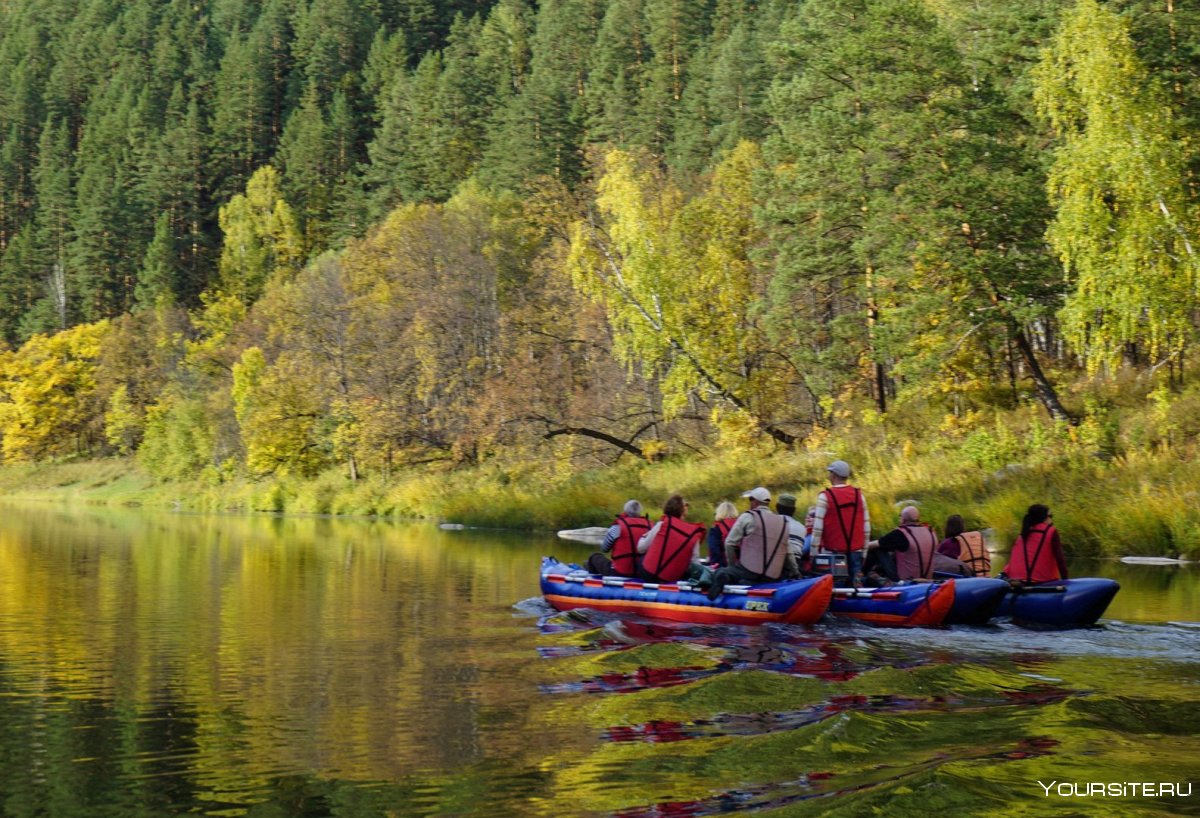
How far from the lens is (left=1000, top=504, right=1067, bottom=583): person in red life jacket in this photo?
1622 centimetres

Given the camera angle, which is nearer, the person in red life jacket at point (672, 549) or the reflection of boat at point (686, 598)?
the reflection of boat at point (686, 598)

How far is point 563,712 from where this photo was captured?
10.9m

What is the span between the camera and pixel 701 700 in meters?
11.2

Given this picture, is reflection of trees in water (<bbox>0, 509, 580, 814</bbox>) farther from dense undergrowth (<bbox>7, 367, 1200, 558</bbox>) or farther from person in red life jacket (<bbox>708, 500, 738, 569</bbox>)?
dense undergrowth (<bbox>7, 367, 1200, 558</bbox>)

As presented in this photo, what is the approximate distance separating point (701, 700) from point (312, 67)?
118905 mm

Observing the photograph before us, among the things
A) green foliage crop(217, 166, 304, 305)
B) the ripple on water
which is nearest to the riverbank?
the ripple on water

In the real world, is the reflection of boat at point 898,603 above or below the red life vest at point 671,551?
below

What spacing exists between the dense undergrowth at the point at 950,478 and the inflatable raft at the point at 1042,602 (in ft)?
22.4

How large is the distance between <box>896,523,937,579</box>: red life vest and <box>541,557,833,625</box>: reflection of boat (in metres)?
2.00

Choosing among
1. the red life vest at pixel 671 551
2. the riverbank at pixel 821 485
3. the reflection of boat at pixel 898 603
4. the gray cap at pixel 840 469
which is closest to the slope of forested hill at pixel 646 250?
the riverbank at pixel 821 485

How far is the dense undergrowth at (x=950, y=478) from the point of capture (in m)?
24.5

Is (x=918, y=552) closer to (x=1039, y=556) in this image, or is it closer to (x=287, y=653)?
(x=1039, y=556)

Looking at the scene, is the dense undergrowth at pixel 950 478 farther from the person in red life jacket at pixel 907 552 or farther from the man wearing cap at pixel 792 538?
the man wearing cap at pixel 792 538

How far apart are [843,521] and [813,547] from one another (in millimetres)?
518
